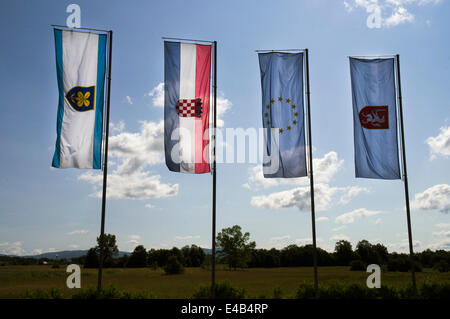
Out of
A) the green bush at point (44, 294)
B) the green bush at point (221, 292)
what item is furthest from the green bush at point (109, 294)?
the green bush at point (221, 292)

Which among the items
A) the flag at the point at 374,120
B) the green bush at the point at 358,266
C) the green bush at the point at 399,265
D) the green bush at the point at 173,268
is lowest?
the green bush at the point at 173,268

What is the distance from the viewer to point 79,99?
18406 millimetres

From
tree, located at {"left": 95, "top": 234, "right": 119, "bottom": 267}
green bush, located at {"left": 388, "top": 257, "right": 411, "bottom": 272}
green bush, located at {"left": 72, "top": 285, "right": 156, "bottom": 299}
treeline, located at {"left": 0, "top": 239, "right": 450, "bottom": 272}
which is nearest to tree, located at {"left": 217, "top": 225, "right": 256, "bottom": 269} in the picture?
treeline, located at {"left": 0, "top": 239, "right": 450, "bottom": 272}

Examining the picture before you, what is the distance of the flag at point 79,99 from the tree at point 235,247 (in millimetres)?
75013

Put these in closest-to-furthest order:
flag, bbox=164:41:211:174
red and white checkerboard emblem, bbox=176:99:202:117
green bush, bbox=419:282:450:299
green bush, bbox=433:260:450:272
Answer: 1. flag, bbox=164:41:211:174
2. red and white checkerboard emblem, bbox=176:99:202:117
3. green bush, bbox=419:282:450:299
4. green bush, bbox=433:260:450:272

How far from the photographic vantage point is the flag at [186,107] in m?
18.4

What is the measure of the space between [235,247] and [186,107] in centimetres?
7881

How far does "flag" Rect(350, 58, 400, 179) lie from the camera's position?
1964cm

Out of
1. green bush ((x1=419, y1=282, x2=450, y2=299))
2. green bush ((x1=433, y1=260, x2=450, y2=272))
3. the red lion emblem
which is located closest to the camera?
the red lion emblem

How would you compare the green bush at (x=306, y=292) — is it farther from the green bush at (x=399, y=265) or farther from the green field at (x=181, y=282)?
the green bush at (x=399, y=265)

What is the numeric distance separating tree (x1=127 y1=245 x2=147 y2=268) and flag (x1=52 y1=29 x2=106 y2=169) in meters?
66.4

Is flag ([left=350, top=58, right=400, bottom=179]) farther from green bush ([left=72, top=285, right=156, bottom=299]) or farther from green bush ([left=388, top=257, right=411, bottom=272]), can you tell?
green bush ([left=388, top=257, right=411, bottom=272])
